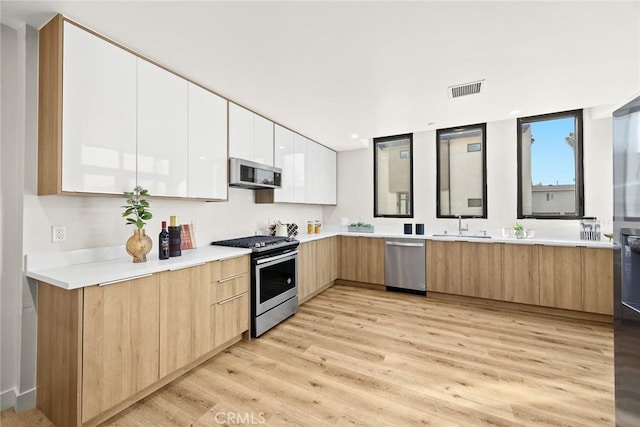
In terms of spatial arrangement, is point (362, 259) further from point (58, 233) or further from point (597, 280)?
point (58, 233)

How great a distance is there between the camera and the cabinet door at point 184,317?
193 cm

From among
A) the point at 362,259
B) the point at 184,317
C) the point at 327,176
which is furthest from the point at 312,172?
the point at 184,317

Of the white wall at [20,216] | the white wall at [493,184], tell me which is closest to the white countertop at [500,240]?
the white wall at [493,184]

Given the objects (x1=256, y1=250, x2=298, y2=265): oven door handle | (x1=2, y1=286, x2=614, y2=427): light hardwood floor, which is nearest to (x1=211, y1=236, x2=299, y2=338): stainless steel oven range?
(x1=256, y1=250, x2=298, y2=265): oven door handle

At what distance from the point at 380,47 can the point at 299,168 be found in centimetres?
231

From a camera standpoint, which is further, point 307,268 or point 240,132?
point 307,268

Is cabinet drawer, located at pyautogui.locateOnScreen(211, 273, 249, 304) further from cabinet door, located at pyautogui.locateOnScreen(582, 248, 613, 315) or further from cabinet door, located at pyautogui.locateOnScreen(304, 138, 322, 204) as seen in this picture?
cabinet door, located at pyautogui.locateOnScreen(582, 248, 613, 315)

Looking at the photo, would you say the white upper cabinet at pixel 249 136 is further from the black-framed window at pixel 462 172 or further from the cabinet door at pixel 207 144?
the black-framed window at pixel 462 172

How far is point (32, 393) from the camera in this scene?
70.7 inches

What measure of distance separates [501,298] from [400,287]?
129 centimetres

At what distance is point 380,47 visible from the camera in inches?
79.0

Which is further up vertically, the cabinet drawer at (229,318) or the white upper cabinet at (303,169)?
the white upper cabinet at (303,169)

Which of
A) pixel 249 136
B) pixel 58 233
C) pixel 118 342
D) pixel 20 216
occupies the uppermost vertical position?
pixel 249 136

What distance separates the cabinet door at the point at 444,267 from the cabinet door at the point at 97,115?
3.69 meters
